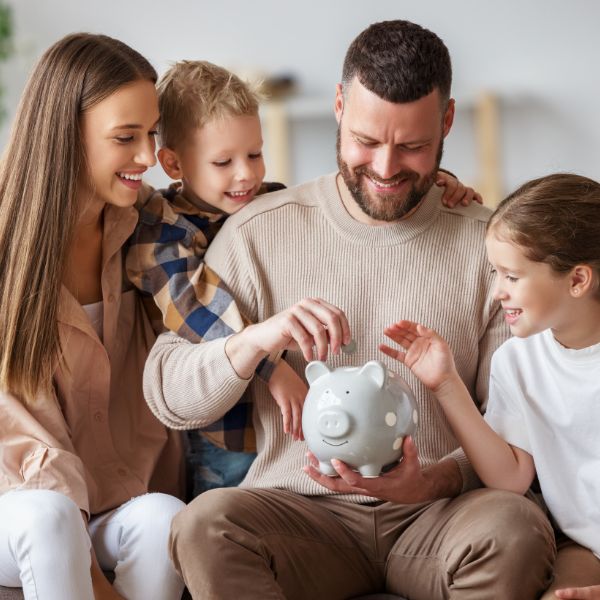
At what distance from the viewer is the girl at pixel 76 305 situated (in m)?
1.72

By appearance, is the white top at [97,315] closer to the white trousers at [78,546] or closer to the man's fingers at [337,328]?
the white trousers at [78,546]

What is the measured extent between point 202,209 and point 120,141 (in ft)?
0.92

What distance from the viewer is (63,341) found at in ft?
5.99

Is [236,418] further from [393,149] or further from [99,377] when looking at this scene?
[393,149]

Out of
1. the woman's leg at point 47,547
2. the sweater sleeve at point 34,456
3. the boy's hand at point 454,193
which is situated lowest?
the woman's leg at point 47,547

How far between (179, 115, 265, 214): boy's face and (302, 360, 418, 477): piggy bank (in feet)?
1.78

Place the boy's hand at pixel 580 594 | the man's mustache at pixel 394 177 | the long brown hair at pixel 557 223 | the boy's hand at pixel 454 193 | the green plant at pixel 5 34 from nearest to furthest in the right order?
1. the boy's hand at pixel 580 594
2. the long brown hair at pixel 557 223
3. the man's mustache at pixel 394 177
4. the boy's hand at pixel 454 193
5. the green plant at pixel 5 34

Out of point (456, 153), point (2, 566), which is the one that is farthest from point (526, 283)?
point (456, 153)

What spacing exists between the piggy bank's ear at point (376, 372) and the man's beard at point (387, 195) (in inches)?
16.4

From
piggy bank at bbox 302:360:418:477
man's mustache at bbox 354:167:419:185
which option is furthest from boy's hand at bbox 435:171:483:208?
piggy bank at bbox 302:360:418:477

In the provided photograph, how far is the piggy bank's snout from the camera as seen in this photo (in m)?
1.50

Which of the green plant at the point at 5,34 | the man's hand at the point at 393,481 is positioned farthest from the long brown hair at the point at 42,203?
the green plant at the point at 5,34

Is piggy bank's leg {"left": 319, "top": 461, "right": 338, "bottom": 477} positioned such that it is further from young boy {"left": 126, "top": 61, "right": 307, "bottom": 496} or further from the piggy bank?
young boy {"left": 126, "top": 61, "right": 307, "bottom": 496}

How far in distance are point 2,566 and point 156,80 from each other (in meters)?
0.94
